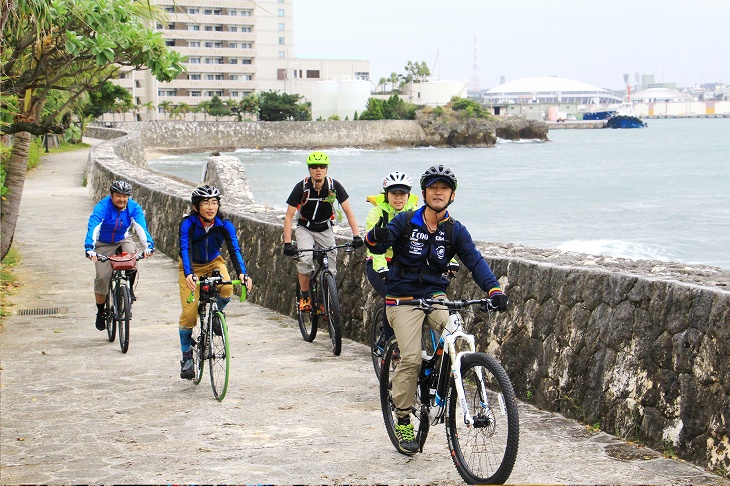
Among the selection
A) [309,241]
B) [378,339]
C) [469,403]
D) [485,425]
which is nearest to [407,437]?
[469,403]

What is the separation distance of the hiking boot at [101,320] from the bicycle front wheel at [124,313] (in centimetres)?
46

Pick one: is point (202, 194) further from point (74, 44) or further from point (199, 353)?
point (74, 44)

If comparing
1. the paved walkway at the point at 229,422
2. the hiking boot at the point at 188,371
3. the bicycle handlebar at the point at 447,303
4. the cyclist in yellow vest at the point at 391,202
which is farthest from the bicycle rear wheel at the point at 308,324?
the bicycle handlebar at the point at 447,303

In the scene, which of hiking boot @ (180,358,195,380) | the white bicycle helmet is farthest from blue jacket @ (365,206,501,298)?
hiking boot @ (180,358,195,380)

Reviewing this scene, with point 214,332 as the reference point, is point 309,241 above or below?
above

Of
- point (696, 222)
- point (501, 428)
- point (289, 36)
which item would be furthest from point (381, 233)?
point (289, 36)

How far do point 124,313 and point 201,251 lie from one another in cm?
203

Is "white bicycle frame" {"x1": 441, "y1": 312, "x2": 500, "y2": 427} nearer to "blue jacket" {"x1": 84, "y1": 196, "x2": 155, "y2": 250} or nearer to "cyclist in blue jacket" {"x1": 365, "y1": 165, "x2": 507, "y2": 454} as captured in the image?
"cyclist in blue jacket" {"x1": 365, "y1": 165, "x2": 507, "y2": 454}

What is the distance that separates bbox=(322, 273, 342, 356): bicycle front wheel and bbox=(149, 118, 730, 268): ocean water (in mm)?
9002

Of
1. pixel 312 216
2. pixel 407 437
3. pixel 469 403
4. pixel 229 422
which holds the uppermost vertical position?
pixel 312 216

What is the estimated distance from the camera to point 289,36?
132 metres

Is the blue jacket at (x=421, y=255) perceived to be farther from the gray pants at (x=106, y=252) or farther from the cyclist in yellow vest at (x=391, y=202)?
the gray pants at (x=106, y=252)

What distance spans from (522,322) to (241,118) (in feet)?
385

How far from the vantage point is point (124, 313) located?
9875 millimetres
